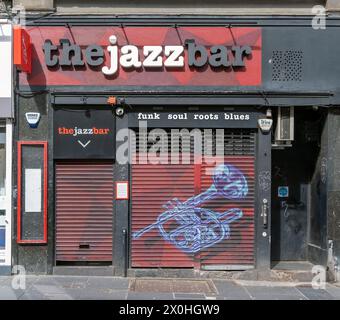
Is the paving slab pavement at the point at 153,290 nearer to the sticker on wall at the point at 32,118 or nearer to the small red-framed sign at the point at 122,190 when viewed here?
the small red-framed sign at the point at 122,190

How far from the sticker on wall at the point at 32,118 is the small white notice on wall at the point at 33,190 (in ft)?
2.88

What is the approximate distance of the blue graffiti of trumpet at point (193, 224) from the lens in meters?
9.86

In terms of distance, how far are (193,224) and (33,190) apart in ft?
10.2

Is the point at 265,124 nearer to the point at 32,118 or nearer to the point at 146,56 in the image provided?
the point at 146,56

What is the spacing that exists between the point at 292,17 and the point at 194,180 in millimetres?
3633

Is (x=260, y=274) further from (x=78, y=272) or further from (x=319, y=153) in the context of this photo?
(x=78, y=272)

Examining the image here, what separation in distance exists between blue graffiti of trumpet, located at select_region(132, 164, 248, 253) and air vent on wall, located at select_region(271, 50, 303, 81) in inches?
99.4

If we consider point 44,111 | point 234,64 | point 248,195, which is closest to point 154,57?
point 234,64

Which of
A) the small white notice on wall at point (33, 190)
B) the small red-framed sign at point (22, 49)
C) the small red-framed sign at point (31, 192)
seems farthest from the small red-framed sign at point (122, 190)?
the small red-framed sign at point (22, 49)

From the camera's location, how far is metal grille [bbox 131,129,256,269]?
9.84 meters

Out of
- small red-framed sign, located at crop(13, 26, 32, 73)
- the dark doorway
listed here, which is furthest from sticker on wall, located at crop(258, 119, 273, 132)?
small red-framed sign, located at crop(13, 26, 32, 73)

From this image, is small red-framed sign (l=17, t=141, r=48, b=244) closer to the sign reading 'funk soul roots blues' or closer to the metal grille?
the sign reading 'funk soul roots blues'

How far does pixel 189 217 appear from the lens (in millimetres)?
9867

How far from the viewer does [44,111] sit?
9.81m
